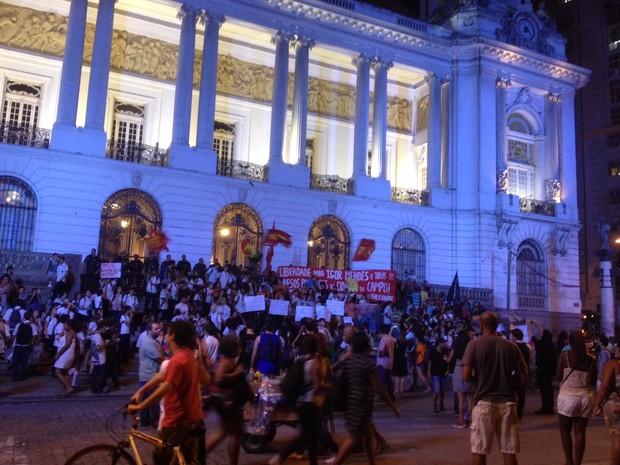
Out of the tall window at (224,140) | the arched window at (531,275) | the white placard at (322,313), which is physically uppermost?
the tall window at (224,140)

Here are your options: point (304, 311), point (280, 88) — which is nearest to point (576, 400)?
point (304, 311)

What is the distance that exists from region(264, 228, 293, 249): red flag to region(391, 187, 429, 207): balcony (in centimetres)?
699

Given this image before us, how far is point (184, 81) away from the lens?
81.3 ft

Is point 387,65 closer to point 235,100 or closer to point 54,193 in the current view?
point 235,100

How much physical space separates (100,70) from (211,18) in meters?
5.39

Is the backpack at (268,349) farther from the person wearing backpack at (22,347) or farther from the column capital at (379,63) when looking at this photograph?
the column capital at (379,63)

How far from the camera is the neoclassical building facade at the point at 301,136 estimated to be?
22.7m

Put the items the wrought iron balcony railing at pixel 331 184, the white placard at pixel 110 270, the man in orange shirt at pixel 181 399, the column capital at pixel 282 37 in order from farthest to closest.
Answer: the wrought iron balcony railing at pixel 331 184 < the column capital at pixel 282 37 < the white placard at pixel 110 270 < the man in orange shirt at pixel 181 399

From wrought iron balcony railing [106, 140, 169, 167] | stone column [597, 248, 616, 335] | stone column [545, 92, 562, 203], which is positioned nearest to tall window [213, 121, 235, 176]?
wrought iron balcony railing [106, 140, 169, 167]

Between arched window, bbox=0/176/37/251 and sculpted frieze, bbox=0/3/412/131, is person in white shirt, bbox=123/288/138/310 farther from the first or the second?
sculpted frieze, bbox=0/3/412/131

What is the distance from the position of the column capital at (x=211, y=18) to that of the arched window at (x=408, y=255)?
12447 millimetres

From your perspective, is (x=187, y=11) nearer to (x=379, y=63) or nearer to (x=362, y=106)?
(x=362, y=106)

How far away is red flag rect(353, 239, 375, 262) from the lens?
2636 centimetres

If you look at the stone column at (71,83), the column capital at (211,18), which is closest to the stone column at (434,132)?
the column capital at (211,18)
